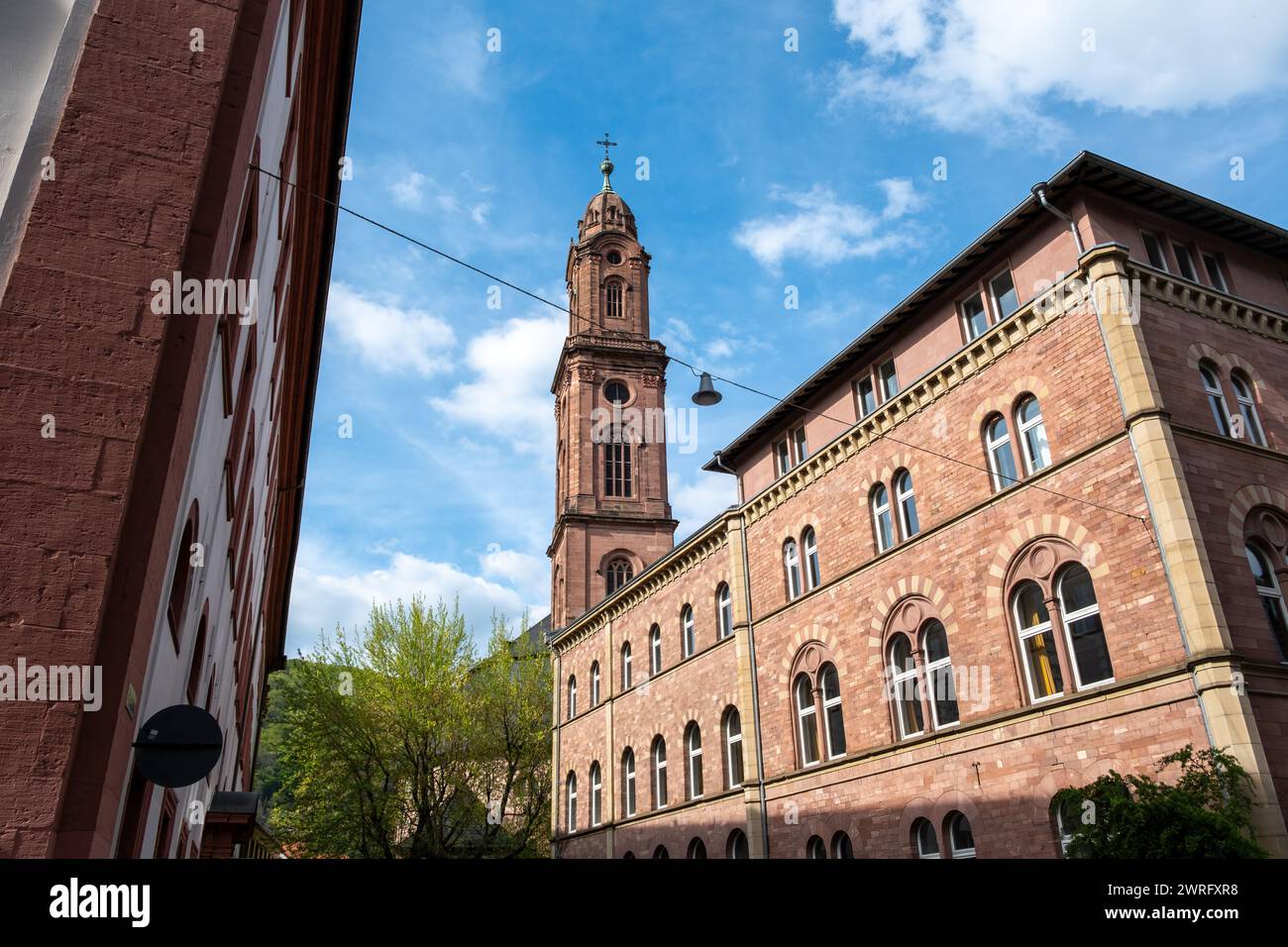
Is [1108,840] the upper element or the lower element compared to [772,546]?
lower

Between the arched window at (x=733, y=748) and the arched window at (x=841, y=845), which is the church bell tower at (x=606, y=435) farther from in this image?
the arched window at (x=841, y=845)

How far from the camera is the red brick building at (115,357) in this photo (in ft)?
18.9

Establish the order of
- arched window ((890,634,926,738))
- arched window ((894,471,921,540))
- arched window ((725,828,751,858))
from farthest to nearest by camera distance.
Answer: arched window ((725,828,751,858)) < arched window ((894,471,921,540)) < arched window ((890,634,926,738))

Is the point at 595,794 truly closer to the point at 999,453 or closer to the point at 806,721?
the point at 806,721

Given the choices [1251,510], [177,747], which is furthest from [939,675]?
[177,747]

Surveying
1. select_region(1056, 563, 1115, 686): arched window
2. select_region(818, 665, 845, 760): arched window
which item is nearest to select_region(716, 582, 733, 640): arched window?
select_region(818, 665, 845, 760): arched window

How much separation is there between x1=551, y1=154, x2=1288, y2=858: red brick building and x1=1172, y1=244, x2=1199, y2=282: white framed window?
0.20 ft

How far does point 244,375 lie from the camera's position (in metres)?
11.5

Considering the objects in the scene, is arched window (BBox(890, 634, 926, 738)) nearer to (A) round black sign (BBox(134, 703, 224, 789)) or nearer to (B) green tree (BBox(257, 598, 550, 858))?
(A) round black sign (BBox(134, 703, 224, 789))

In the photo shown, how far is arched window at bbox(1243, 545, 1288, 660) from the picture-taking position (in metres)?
14.6

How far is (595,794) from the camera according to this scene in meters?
33.5

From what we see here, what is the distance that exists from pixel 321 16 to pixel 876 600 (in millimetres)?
15340
